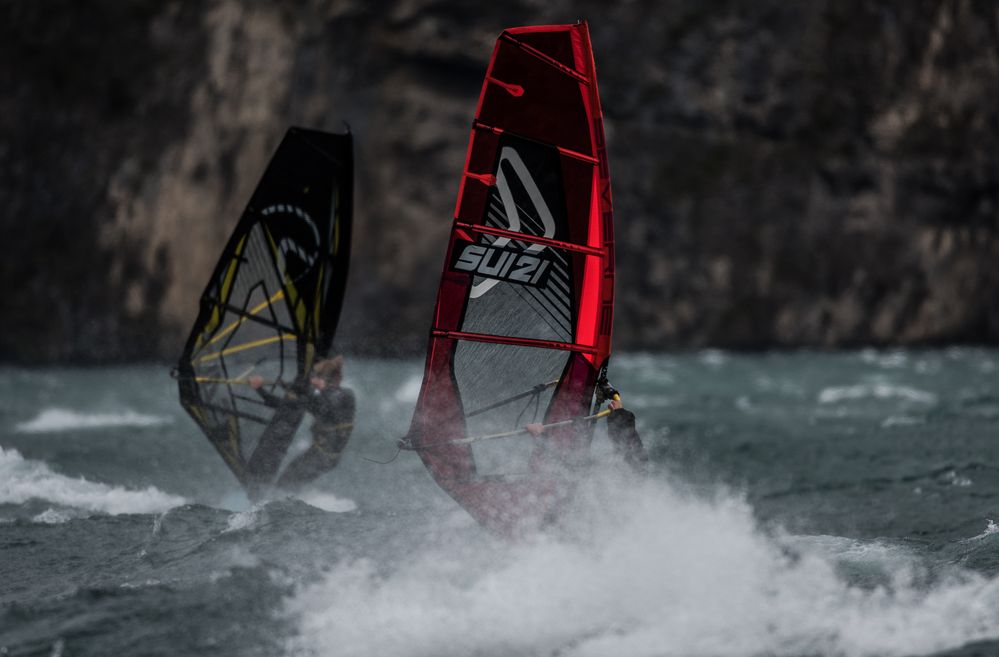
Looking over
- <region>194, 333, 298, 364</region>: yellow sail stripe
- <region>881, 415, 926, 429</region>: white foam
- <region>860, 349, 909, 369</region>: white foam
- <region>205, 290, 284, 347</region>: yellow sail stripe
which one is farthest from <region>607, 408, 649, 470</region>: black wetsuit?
<region>860, 349, 909, 369</region>: white foam

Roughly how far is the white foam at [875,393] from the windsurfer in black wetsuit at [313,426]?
9.72 meters

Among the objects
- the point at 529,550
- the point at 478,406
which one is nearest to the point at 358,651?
the point at 529,550

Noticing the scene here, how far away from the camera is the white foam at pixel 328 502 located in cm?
924

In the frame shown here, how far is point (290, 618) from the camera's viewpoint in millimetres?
6234

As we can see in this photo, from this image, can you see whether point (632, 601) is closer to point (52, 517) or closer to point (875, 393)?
point (52, 517)

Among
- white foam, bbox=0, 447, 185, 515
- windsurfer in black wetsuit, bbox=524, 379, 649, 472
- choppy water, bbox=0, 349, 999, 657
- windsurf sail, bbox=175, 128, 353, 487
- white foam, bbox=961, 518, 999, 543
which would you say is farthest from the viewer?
windsurf sail, bbox=175, 128, 353, 487

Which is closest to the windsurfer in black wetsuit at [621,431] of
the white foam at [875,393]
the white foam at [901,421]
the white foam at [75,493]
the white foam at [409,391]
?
the white foam at [75,493]

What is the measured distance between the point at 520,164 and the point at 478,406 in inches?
63.4

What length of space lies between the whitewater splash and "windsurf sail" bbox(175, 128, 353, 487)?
3.03 m

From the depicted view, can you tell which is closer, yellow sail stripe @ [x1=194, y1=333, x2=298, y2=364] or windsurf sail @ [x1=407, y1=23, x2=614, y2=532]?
windsurf sail @ [x1=407, y1=23, x2=614, y2=532]

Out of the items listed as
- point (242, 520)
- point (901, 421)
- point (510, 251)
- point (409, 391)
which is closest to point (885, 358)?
point (901, 421)

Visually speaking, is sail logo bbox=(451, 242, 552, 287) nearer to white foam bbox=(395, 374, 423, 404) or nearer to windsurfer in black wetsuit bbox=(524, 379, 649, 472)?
windsurfer in black wetsuit bbox=(524, 379, 649, 472)

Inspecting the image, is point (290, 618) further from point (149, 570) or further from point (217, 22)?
point (217, 22)

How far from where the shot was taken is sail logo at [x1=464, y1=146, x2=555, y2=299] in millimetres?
7758
